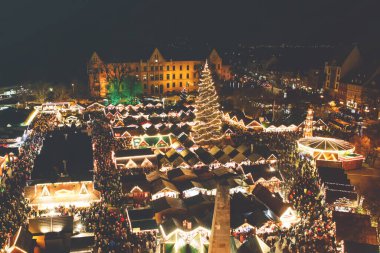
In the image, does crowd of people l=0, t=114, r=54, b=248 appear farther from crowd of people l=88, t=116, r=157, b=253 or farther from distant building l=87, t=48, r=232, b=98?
distant building l=87, t=48, r=232, b=98

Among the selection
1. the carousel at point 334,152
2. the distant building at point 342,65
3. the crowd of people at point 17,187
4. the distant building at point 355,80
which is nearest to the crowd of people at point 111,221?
the crowd of people at point 17,187

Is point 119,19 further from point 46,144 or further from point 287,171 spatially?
point 287,171

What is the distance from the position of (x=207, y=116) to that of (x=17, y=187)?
13.4 metres

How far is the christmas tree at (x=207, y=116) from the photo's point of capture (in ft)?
83.3

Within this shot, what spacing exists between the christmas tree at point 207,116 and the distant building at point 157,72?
863 inches

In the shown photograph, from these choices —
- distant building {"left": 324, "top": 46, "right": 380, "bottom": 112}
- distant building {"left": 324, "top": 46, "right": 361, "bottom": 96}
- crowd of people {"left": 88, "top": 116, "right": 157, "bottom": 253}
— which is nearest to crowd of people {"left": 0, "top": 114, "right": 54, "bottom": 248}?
crowd of people {"left": 88, "top": 116, "right": 157, "bottom": 253}

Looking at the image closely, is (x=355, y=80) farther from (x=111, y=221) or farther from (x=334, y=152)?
(x=111, y=221)

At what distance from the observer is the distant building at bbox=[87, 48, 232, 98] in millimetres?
45812

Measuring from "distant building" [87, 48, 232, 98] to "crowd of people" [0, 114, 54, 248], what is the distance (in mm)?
17754

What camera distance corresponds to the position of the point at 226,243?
796cm

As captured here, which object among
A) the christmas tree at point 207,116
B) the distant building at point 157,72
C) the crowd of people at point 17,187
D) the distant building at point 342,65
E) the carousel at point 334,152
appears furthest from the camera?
the distant building at point 157,72

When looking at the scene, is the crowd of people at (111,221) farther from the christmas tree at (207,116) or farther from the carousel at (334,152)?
the carousel at (334,152)

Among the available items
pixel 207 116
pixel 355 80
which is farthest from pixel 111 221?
pixel 355 80

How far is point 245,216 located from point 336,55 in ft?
120
